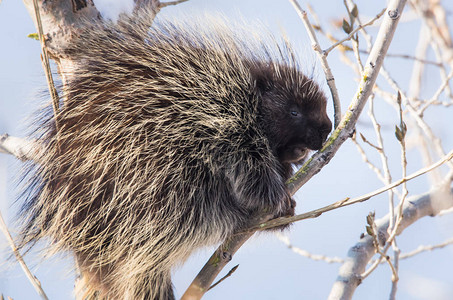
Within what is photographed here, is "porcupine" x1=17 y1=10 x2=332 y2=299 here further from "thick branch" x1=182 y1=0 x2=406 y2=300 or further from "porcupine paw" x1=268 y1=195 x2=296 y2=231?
"thick branch" x1=182 y1=0 x2=406 y2=300

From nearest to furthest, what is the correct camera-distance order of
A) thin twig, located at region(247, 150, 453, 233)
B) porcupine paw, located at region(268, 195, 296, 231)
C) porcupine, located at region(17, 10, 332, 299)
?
thin twig, located at region(247, 150, 453, 233)
porcupine, located at region(17, 10, 332, 299)
porcupine paw, located at region(268, 195, 296, 231)

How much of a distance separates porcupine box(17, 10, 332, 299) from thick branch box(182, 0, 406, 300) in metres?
0.24

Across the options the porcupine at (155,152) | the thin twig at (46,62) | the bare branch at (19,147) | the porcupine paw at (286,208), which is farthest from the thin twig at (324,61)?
the bare branch at (19,147)

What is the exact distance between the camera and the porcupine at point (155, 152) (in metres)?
2.35

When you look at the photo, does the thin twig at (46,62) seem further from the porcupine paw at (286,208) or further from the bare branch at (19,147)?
the porcupine paw at (286,208)

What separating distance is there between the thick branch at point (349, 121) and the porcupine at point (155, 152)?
239 mm

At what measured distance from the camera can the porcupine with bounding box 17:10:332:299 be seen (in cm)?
235

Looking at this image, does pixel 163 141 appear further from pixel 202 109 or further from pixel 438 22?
pixel 438 22

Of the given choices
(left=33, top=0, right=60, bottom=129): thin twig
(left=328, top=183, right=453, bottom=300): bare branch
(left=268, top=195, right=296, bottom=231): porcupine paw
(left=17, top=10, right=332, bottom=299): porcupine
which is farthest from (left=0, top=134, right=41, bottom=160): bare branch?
(left=328, top=183, right=453, bottom=300): bare branch

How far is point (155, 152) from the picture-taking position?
8.01 ft

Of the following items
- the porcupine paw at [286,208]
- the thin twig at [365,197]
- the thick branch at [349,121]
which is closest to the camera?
the thin twig at [365,197]

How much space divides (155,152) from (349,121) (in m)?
0.86

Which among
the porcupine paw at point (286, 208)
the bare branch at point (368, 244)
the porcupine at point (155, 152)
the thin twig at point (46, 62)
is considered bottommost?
the bare branch at point (368, 244)

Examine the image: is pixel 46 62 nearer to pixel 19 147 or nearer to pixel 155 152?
pixel 155 152
